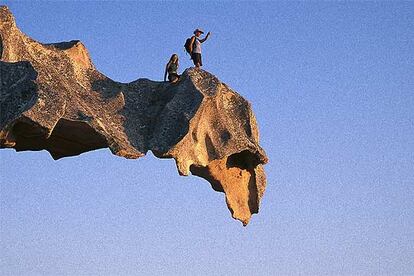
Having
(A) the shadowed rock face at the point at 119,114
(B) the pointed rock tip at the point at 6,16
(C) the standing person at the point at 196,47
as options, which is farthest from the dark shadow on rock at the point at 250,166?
(B) the pointed rock tip at the point at 6,16

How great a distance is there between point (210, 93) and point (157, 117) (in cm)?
125

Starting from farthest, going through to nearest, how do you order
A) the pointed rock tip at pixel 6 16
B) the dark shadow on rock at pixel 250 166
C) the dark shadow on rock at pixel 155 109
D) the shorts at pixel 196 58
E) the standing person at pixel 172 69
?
the dark shadow on rock at pixel 250 166 < the shorts at pixel 196 58 < the standing person at pixel 172 69 < the dark shadow on rock at pixel 155 109 < the pointed rock tip at pixel 6 16

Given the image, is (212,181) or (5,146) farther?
(212,181)

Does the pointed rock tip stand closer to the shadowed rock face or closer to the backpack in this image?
the shadowed rock face

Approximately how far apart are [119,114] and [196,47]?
288 cm

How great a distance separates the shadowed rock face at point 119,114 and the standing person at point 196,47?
2.96 ft

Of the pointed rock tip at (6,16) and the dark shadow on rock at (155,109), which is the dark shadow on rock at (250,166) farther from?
the pointed rock tip at (6,16)

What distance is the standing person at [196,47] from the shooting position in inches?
834

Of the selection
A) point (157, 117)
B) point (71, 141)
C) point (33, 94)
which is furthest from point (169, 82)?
point (33, 94)

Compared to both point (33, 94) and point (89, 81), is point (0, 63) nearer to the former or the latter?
point (33, 94)

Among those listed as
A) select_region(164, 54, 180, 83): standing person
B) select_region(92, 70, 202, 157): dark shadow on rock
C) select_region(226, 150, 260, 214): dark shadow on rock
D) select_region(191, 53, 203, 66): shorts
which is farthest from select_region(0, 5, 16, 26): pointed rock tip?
select_region(226, 150, 260, 214): dark shadow on rock

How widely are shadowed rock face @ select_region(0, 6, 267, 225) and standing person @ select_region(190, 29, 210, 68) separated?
901mm

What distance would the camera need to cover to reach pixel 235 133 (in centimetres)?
2027

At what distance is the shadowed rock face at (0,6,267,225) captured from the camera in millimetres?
17422
